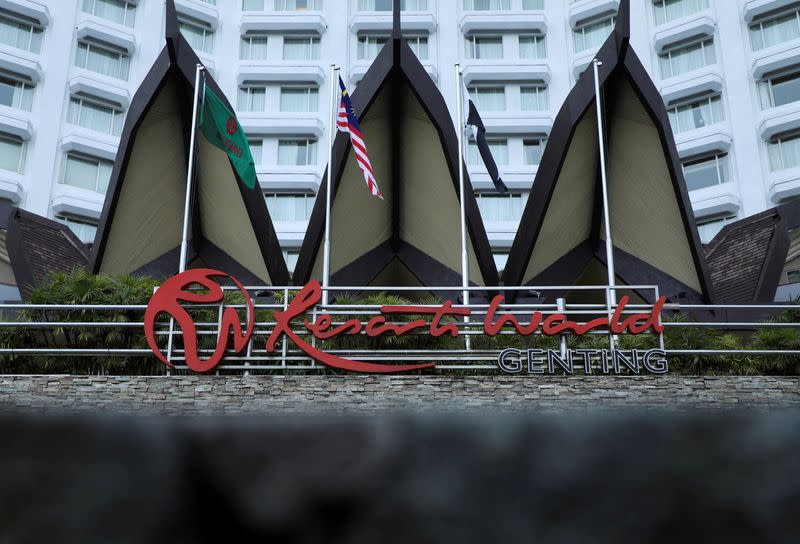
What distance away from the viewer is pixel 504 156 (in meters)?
42.0

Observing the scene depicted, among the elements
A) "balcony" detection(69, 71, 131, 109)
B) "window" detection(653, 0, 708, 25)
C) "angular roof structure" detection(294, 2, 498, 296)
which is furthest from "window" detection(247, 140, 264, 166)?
"window" detection(653, 0, 708, 25)

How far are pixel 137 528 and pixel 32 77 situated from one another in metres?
33.6

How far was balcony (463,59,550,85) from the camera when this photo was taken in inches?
1682

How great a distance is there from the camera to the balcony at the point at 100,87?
4078 cm

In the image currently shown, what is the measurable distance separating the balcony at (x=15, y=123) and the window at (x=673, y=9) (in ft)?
105

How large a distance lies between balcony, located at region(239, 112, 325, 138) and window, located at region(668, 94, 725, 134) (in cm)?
1784

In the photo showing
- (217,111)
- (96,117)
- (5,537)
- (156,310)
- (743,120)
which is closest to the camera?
(5,537)

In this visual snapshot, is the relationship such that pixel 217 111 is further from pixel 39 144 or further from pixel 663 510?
pixel 39 144

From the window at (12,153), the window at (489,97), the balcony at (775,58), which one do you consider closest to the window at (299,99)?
the window at (489,97)

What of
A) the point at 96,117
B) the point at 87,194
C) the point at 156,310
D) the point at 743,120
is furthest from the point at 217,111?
the point at 743,120

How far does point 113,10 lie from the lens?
4353 cm

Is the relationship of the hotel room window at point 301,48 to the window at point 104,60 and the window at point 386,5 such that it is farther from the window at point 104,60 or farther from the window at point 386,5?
the window at point 104,60

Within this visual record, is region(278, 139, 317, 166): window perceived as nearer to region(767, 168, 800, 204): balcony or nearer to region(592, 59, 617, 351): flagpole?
region(767, 168, 800, 204): balcony

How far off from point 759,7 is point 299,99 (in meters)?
23.4
